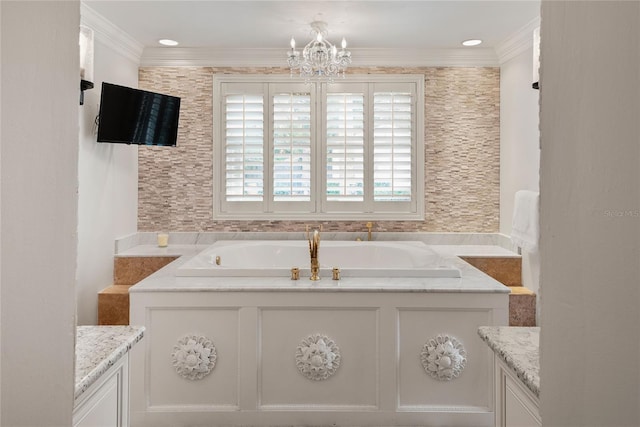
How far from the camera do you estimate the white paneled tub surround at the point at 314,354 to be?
8.09ft

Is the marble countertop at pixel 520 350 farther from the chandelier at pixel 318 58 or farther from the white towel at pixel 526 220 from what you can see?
the chandelier at pixel 318 58

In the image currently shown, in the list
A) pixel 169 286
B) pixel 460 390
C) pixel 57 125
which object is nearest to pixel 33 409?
pixel 57 125

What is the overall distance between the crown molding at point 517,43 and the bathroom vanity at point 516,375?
2.91 metres

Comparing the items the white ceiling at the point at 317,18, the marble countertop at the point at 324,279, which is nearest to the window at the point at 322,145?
the marble countertop at the point at 324,279

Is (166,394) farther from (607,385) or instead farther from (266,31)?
(266,31)

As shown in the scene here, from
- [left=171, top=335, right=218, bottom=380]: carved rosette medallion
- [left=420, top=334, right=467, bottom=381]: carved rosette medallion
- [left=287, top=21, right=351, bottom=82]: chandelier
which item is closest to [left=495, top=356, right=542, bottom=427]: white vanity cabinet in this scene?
[left=420, top=334, right=467, bottom=381]: carved rosette medallion

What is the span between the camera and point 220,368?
2467mm

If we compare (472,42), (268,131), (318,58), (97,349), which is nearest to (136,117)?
(268,131)

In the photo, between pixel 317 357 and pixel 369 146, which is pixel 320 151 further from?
pixel 317 357

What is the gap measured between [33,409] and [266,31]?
3.36m

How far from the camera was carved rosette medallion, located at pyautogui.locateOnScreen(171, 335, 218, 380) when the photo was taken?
2.44 m

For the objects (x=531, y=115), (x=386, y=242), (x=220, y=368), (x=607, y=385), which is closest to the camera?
(x=607, y=385)

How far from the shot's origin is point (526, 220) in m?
3.29

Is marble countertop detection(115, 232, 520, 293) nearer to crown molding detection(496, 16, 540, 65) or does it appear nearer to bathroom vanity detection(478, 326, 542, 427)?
bathroom vanity detection(478, 326, 542, 427)
